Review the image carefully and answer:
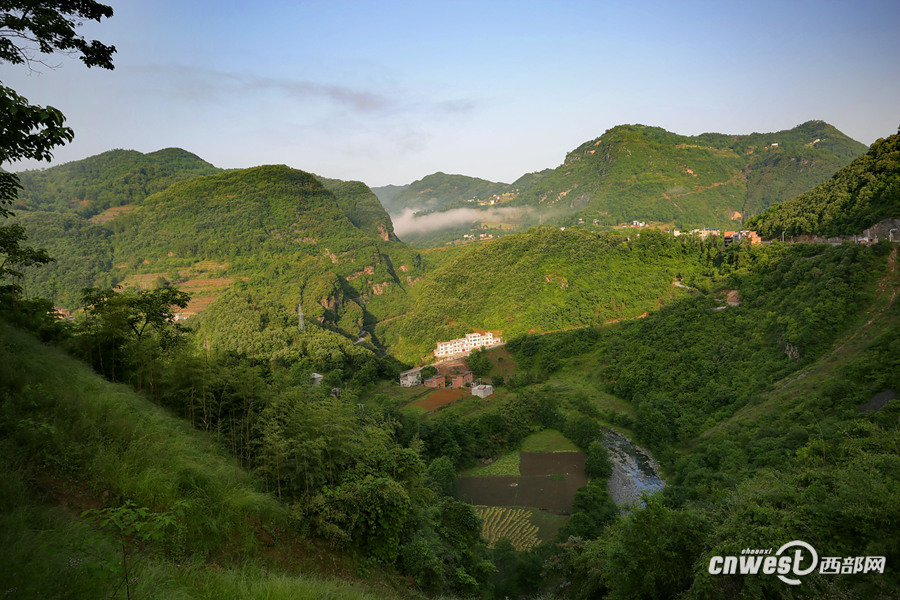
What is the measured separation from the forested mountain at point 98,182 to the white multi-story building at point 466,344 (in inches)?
3535

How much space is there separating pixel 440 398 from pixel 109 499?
35.2 m

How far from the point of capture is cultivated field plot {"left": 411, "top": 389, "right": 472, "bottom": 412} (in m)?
38.1

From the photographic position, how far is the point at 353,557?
764 centimetres

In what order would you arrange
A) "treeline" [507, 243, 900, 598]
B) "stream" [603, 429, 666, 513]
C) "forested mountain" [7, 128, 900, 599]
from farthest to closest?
"stream" [603, 429, 666, 513] → "treeline" [507, 243, 900, 598] → "forested mountain" [7, 128, 900, 599]

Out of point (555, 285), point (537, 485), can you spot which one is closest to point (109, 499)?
point (537, 485)

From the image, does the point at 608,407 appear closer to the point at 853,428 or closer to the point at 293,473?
the point at 853,428

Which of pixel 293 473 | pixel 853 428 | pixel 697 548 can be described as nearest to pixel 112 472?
pixel 293 473

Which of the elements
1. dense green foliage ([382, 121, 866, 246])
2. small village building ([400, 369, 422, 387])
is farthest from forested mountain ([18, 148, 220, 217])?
dense green foliage ([382, 121, 866, 246])

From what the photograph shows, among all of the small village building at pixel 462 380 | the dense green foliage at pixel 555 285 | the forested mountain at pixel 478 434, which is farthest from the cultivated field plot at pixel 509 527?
the dense green foliage at pixel 555 285

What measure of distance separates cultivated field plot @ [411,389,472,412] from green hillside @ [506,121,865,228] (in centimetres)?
Answer: 9480

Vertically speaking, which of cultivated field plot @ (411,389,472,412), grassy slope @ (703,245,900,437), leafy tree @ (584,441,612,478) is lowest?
leafy tree @ (584,441,612,478)

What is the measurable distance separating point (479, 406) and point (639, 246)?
4107cm

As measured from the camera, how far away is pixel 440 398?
39.8 metres

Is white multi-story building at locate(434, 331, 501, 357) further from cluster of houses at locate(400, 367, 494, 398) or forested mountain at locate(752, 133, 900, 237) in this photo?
forested mountain at locate(752, 133, 900, 237)
